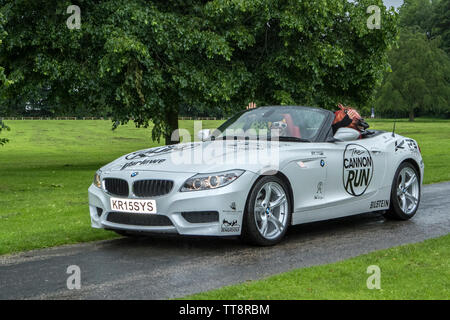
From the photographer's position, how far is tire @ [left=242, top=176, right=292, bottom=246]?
7.08 metres

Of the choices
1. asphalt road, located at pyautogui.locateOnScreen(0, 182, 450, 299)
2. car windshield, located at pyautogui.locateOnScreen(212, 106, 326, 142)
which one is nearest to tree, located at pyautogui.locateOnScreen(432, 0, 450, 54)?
car windshield, located at pyautogui.locateOnScreen(212, 106, 326, 142)

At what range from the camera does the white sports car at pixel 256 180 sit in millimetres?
6914

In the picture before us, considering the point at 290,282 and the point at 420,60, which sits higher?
the point at 420,60

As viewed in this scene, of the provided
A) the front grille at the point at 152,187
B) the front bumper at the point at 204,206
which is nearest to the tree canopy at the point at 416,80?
the front bumper at the point at 204,206

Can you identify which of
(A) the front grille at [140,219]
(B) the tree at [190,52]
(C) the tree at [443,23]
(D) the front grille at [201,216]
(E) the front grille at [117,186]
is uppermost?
(C) the tree at [443,23]

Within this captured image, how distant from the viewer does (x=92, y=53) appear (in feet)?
67.8

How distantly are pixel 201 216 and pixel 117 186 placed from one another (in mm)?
1090

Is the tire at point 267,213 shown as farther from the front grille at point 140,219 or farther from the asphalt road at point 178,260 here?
the front grille at point 140,219

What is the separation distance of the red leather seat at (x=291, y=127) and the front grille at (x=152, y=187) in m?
2.03

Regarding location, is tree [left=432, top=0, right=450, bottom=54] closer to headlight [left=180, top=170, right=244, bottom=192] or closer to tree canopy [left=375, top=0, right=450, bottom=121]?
tree canopy [left=375, top=0, right=450, bottom=121]

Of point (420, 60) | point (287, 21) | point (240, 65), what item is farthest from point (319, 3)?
point (420, 60)

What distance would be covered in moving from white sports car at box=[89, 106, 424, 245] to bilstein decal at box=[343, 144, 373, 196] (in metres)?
0.01

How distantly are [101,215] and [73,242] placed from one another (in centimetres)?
69
